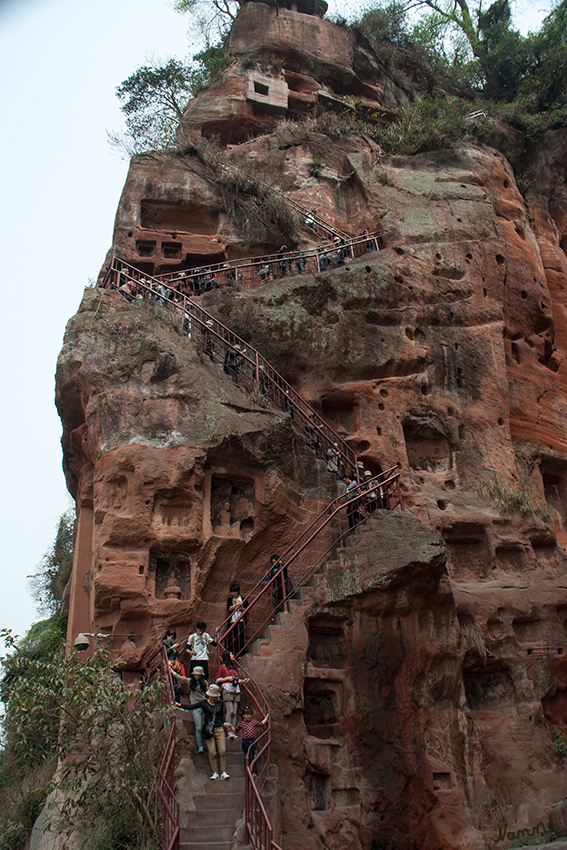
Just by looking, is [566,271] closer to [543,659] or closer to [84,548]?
[543,659]

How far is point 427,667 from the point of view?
11.3 metres

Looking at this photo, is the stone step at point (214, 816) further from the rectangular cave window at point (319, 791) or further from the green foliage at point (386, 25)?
the green foliage at point (386, 25)

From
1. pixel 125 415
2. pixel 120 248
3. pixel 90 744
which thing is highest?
pixel 120 248

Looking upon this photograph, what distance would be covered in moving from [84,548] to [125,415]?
11.2 ft

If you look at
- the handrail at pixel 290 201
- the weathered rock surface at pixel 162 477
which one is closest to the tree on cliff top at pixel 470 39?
the handrail at pixel 290 201

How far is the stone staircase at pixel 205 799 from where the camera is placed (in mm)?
8102

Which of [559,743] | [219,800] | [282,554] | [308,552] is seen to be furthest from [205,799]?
[559,743]

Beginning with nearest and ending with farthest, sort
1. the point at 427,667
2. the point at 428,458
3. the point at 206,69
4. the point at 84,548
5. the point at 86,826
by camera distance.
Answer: the point at 86,826, the point at 427,667, the point at 84,548, the point at 428,458, the point at 206,69

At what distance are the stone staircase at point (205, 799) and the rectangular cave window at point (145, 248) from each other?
44.7 ft

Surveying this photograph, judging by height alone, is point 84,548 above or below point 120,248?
below

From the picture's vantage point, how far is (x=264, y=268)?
735 inches

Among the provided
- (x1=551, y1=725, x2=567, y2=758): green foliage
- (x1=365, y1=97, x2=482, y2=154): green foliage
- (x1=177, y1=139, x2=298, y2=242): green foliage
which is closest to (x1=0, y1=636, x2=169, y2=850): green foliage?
(x1=551, y1=725, x2=567, y2=758): green foliage

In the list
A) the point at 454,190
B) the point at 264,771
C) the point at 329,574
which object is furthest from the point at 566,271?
the point at 264,771

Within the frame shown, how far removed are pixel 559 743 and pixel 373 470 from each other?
607cm
